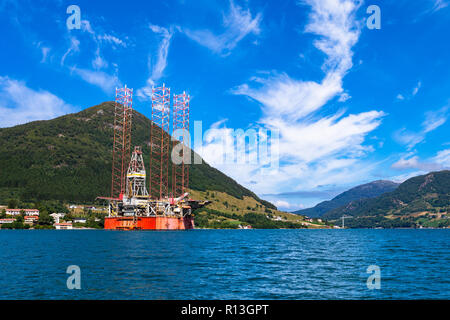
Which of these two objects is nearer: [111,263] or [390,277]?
[390,277]

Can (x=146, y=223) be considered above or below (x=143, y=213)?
below

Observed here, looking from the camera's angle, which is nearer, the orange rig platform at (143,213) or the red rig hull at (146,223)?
the red rig hull at (146,223)

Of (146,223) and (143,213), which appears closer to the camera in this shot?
(146,223)

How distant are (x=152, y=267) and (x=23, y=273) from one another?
13557 millimetres

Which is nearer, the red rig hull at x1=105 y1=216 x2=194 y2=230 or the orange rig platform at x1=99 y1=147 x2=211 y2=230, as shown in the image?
the red rig hull at x1=105 y1=216 x2=194 y2=230
